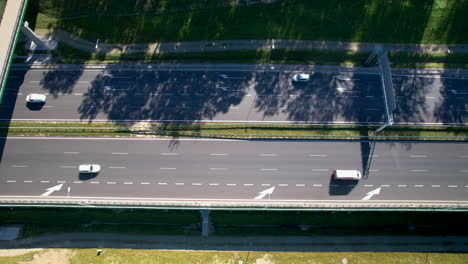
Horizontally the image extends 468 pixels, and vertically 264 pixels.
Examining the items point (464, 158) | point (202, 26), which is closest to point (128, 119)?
point (202, 26)

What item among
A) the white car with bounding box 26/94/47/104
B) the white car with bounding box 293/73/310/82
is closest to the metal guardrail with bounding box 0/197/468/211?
the white car with bounding box 26/94/47/104

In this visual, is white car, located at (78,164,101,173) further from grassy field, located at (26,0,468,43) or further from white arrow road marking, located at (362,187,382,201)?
white arrow road marking, located at (362,187,382,201)

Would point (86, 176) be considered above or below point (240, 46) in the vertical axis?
below

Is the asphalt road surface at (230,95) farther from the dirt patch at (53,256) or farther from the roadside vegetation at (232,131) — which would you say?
the dirt patch at (53,256)

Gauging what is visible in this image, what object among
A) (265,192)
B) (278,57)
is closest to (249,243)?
(265,192)

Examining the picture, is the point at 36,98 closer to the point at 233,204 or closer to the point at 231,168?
the point at 231,168

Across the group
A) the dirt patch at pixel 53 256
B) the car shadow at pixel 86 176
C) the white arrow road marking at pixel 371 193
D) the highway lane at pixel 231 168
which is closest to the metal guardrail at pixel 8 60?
the highway lane at pixel 231 168
